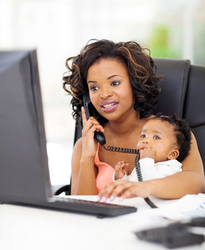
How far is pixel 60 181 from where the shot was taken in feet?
13.4

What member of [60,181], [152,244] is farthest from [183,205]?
[60,181]

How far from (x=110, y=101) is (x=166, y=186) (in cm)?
60

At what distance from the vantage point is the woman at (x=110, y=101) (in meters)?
1.56

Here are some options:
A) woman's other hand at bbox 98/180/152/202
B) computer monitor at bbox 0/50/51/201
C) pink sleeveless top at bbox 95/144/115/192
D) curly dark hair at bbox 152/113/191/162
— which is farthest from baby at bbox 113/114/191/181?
computer monitor at bbox 0/50/51/201

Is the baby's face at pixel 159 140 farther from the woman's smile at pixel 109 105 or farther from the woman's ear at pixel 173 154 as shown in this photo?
the woman's smile at pixel 109 105

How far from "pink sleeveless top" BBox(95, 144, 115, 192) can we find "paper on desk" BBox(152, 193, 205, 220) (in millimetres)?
656

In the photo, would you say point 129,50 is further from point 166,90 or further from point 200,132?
point 200,132

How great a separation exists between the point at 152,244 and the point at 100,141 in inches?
36.5

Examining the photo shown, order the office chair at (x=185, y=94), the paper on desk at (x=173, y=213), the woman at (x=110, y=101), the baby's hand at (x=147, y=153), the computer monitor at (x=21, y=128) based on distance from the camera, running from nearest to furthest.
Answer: the computer monitor at (x=21, y=128), the paper on desk at (x=173, y=213), the baby's hand at (x=147, y=153), the woman at (x=110, y=101), the office chair at (x=185, y=94)

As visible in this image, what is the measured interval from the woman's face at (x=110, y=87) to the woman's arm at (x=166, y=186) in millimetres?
399

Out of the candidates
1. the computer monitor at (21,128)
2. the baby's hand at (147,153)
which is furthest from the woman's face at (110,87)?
the computer monitor at (21,128)

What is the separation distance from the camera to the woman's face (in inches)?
61.9

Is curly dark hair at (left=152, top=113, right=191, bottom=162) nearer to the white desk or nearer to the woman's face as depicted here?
the woman's face

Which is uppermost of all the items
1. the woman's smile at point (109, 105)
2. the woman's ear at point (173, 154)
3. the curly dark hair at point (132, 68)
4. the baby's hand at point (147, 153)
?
the curly dark hair at point (132, 68)
